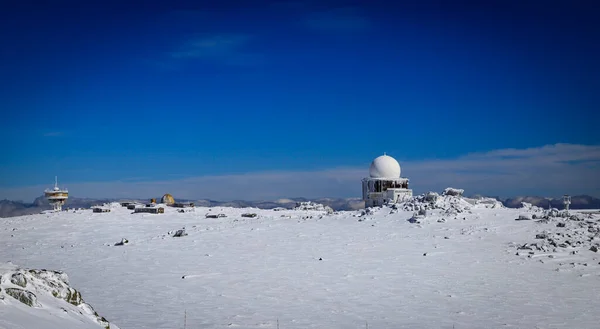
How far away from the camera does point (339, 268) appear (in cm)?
2333

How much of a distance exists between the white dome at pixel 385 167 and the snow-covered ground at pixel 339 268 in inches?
689

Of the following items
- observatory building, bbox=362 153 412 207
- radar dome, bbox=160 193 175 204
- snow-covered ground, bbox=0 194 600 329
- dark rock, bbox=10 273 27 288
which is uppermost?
observatory building, bbox=362 153 412 207

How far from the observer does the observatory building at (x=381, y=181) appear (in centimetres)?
5834

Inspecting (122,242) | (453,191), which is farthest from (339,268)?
(453,191)

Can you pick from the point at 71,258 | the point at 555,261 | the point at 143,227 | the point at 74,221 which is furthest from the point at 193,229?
the point at 555,261

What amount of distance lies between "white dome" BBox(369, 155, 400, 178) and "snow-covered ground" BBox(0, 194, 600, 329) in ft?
57.4

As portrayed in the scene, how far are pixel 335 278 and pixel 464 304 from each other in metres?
5.84

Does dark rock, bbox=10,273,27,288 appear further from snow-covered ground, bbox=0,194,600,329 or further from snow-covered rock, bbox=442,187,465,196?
snow-covered rock, bbox=442,187,465,196

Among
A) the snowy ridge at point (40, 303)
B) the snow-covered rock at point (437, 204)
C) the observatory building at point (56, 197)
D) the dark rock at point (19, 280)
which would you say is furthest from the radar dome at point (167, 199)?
the dark rock at point (19, 280)

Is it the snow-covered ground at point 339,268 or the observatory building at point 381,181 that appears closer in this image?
the snow-covered ground at point 339,268

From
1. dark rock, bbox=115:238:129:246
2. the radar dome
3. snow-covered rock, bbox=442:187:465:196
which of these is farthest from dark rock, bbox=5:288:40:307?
the radar dome

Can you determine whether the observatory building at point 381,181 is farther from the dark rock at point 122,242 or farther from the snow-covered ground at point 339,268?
the dark rock at point 122,242

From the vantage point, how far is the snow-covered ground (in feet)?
53.1

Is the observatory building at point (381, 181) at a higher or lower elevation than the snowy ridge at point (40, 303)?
higher
